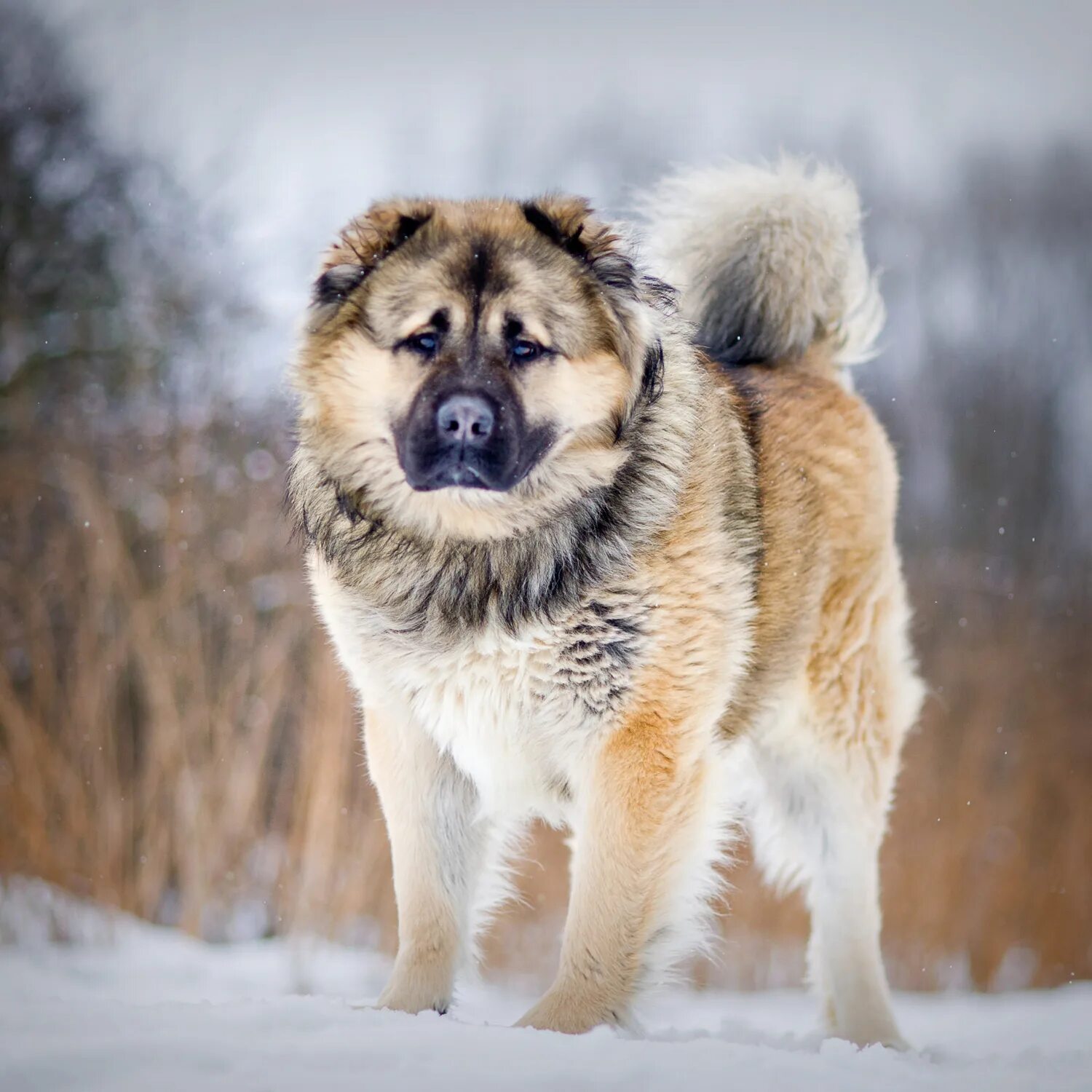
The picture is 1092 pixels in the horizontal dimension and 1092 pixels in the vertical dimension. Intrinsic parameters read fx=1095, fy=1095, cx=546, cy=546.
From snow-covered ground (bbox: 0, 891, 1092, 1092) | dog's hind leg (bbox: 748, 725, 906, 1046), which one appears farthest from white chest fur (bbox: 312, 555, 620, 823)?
dog's hind leg (bbox: 748, 725, 906, 1046)

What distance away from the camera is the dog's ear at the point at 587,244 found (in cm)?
253

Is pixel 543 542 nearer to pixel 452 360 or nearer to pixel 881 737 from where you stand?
pixel 452 360

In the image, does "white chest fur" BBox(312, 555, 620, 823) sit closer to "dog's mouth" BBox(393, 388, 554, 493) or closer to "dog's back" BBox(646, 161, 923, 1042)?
"dog's mouth" BBox(393, 388, 554, 493)

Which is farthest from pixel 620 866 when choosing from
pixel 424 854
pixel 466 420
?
pixel 466 420

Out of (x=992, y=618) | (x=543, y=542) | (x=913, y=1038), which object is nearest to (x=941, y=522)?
(x=992, y=618)

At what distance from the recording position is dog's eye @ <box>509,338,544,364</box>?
2.43m

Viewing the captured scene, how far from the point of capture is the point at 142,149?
6.00 m

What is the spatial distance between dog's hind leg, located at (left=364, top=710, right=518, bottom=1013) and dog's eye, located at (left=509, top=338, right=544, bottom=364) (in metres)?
0.90

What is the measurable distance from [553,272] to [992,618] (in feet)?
19.2

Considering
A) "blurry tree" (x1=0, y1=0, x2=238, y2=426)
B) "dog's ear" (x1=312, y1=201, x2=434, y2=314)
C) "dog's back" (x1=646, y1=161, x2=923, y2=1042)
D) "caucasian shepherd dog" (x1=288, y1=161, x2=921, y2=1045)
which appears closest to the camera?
"caucasian shepherd dog" (x1=288, y1=161, x2=921, y2=1045)

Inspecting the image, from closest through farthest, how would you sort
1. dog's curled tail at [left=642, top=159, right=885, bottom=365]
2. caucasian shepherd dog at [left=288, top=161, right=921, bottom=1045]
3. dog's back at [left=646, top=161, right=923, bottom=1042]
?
caucasian shepherd dog at [left=288, top=161, right=921, bottom=1045] < dog's back at [left=646, top=161, right=923, bottom=1042] < dog's curled tail at [left=642, top=159, right=885, bottom=365]

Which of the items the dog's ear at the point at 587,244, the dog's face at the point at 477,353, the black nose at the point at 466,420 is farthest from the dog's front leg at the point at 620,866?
the dog's ear at the point at 587,244

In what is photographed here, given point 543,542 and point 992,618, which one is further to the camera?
point 992,618

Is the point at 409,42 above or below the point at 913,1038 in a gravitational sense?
above
